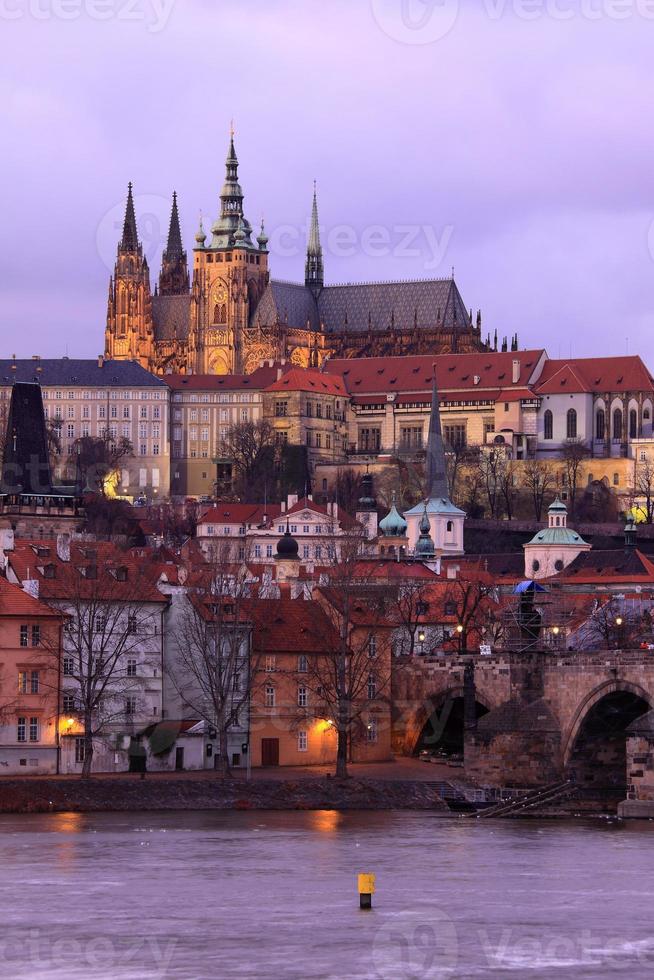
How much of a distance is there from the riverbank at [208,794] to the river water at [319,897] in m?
0.95

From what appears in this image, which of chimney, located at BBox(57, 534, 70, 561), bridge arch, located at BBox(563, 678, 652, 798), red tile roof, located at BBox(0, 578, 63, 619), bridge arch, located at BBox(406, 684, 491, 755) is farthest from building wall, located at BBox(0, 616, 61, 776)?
bridge arch, located at BBox(406, 684, 491, 755)

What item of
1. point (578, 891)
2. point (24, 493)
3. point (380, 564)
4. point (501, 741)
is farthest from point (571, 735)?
point (24, 493)

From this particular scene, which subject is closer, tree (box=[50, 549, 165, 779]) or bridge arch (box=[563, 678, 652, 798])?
tree (box=[50, 549, 165, 779])

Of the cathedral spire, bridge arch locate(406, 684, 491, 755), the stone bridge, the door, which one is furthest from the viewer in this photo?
the cathedral spire

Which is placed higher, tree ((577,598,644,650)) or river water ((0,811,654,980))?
tree ((577,598,644,650))

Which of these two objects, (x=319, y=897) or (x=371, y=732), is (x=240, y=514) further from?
(x=319, y=897)

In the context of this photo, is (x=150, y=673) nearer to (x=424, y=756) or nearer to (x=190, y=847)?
(x=424, y=756)

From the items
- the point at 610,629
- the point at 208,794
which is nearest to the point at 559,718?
the point at 208,794

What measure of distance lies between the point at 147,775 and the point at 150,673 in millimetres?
4751

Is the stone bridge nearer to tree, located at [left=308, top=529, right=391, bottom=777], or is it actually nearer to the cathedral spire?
tree, located at [left=308, top=529, right=391, bottom=777]

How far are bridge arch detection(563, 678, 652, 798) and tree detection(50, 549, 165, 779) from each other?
11514 mm

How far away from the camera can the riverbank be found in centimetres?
7256

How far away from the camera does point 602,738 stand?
7950 centimetres

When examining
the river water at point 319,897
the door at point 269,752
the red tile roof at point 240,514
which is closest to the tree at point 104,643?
the door at point 269,752
